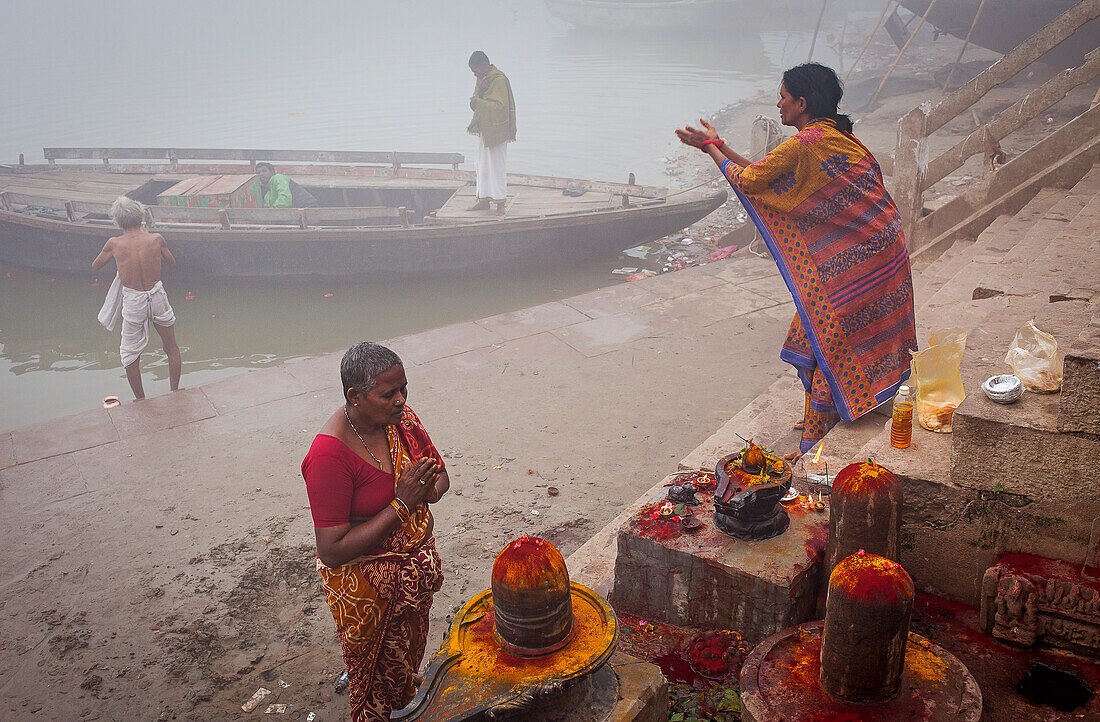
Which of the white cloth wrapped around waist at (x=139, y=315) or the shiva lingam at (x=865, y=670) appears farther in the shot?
the white cloth wrapped around waist at (x=139, y=315)

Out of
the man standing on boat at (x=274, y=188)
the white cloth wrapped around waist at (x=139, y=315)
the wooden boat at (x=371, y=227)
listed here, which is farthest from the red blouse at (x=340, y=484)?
the man standing on boat at (x=274, y=188)

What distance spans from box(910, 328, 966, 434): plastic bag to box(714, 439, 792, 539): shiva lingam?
2.24ft

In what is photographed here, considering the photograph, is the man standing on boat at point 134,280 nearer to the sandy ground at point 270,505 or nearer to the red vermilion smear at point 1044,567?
the sandy ground at point 270,505

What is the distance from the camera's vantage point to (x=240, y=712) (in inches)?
124

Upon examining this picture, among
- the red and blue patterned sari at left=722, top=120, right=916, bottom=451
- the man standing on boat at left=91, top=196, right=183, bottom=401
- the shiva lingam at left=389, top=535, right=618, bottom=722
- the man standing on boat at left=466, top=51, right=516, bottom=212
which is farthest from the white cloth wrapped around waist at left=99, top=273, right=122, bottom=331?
the shiva lingam at left=389, top=535, right=618, bottom=722

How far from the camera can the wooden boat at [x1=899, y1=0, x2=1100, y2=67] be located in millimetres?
13859

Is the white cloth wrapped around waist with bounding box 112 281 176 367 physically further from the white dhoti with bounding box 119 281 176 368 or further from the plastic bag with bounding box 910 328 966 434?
the plastic bag with bounding box 910 328 966 434

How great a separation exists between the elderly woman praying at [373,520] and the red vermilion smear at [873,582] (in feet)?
3.81


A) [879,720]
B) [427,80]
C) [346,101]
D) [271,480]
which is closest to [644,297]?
[271,480]

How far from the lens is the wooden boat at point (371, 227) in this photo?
395 inches

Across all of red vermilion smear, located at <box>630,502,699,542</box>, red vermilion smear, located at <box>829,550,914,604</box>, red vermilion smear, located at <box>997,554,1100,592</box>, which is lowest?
red vermilion smear, located at <box>630,502,699,542</box>

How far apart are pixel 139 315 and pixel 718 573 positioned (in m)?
5.58

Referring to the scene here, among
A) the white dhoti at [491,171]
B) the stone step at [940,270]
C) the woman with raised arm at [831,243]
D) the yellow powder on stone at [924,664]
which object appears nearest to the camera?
the yellow powder on stone at [924,664]

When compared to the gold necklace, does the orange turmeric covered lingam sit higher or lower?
lower
